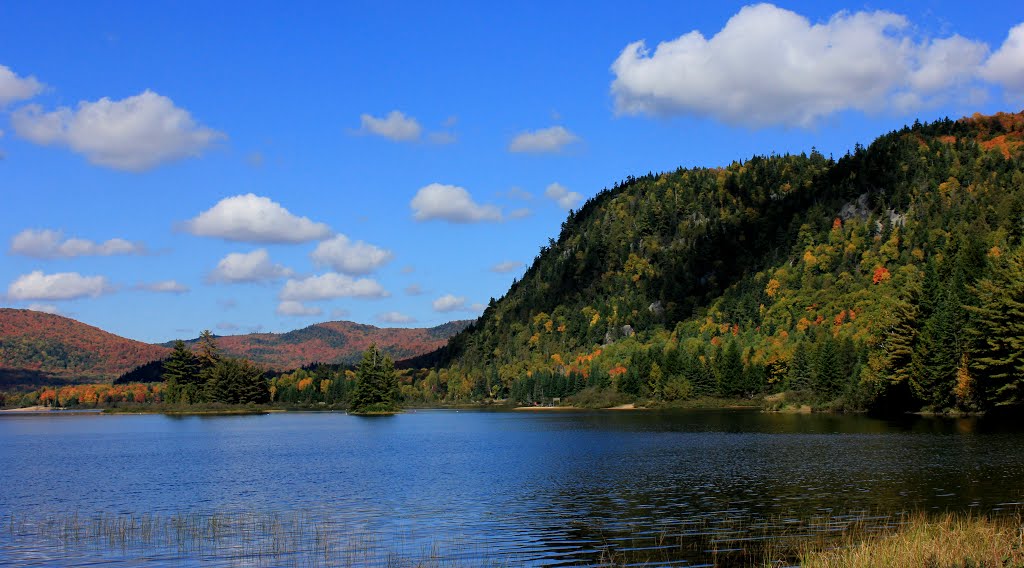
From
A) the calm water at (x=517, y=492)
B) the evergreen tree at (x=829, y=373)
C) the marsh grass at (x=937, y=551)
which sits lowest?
the calm water at (x=517, y=492)

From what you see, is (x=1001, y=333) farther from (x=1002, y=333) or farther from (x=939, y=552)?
(x=939, y=552)

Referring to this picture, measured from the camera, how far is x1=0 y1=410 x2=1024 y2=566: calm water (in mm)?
36188

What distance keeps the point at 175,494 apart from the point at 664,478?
33156 mm

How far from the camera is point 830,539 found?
1339 inches

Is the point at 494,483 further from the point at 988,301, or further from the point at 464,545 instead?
the point at 988,301

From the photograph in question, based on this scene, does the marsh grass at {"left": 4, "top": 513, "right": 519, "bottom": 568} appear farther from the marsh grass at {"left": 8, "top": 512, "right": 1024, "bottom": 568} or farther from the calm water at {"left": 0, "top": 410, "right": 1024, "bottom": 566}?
the calm water at {"left": 0, "top": 410, "right": 1024, "bottom": 566}

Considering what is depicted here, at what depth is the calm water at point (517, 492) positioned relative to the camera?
36188 millimetres

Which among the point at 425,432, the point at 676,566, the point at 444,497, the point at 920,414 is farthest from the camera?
the point at 425,432

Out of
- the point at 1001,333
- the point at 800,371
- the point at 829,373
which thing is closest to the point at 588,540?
the point at 1001,333

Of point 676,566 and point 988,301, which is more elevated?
point 988,301

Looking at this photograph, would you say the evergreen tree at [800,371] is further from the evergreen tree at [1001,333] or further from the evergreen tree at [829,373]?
the evergreen tree at [1001,333]

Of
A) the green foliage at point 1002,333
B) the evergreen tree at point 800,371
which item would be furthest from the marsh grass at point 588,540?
the evergreen tree at point 800,371

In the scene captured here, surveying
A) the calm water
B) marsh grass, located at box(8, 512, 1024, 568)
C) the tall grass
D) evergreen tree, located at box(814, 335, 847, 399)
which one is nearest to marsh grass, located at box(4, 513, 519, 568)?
marsh grass, located at box(8, 512, 1024, 568)

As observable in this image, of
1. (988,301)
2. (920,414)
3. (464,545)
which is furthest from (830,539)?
(920,414)
